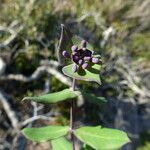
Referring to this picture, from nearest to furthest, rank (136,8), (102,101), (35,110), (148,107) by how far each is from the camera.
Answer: (102,101)
(35,110)
(148,107)
(136,8)

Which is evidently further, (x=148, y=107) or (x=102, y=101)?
(x=148, y=107)

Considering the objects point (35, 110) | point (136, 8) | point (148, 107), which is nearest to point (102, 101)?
point (35, 110)

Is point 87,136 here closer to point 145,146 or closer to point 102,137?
point 102,137

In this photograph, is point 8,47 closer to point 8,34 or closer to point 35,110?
point 8,34

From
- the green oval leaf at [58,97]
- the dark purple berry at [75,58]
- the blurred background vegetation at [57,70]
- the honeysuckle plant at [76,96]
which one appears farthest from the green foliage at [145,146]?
the dark purple berry at [75,58]

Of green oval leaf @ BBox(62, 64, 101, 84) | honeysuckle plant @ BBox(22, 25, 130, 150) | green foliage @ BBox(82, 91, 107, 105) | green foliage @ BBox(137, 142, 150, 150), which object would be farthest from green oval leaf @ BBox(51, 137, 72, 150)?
green foliage @ BBox(137, 142, 150, 150)

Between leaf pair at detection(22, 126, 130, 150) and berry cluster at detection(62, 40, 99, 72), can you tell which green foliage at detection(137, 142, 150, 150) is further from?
berry cluster at detection(62, 40, 99, 72)

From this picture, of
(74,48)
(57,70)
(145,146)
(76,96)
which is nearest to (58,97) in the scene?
(76,96)
